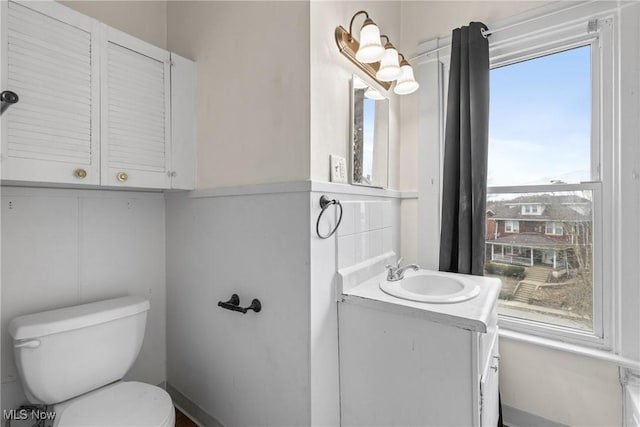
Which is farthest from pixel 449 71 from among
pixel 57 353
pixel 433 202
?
pixel 57 353

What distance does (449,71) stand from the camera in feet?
5.54

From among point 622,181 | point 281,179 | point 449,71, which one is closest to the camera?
point 281,179

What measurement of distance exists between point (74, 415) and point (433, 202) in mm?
1952

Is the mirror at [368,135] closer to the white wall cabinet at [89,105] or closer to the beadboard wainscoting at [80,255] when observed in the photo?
the white wall cabinet at [89,105]

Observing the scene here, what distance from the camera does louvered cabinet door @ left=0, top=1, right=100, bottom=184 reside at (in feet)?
3.35

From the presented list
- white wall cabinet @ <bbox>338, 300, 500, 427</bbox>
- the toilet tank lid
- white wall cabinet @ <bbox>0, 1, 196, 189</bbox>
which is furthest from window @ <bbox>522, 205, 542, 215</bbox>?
the toilet tank lid

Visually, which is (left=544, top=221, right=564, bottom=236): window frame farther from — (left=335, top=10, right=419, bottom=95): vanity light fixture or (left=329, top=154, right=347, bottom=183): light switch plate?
(left=329, top=154, right=347, bottom=183): light switch plate

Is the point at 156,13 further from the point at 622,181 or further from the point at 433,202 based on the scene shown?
the point at 622,181

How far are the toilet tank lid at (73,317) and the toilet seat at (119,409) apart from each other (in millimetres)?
294

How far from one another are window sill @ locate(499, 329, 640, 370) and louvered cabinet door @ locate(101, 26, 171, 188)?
1980 mm

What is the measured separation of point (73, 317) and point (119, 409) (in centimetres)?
42

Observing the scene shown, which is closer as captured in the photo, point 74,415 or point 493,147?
point 74,415

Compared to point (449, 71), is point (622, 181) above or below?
below

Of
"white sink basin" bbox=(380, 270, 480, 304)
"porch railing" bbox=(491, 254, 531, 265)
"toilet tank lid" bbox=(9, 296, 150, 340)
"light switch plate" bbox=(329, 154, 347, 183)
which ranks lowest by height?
"toilet tank lid" bbox=(9, 296, 150, 340)
